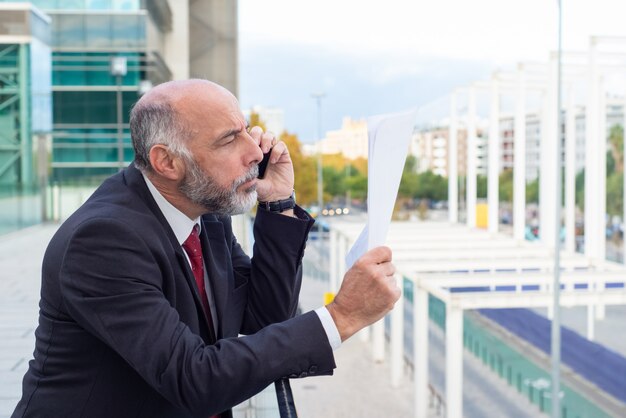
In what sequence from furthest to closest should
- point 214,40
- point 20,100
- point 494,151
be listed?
point 494,151, point 214,40, point 20,100

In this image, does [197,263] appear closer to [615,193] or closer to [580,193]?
[615,193]

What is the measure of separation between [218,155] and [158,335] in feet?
1.02

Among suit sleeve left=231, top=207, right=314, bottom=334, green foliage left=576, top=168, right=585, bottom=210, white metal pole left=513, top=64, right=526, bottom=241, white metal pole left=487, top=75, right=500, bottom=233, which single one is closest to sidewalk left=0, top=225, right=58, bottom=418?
suit sleeve left=231, top=207, right=314, bottom=334

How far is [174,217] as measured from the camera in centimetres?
138

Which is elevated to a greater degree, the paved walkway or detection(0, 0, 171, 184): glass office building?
detection(0, 0, 171, 184): glass office building

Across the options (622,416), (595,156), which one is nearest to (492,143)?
(595,156)

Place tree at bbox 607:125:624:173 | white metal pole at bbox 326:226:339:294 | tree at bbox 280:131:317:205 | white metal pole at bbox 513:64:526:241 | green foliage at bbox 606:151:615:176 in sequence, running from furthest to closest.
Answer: green foliage at bbox 606:151:615:176 < tree at bbox 607:125:624:173 < tree at bbox 280:131:317:205 < white metal pole at bbox 326:226:339:294 < white metal pole at bbox 513:64:526:241

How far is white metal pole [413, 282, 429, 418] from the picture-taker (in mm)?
13773

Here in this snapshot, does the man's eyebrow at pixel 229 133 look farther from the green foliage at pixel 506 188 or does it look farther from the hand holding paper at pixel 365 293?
the green foliage at pixel 506 188

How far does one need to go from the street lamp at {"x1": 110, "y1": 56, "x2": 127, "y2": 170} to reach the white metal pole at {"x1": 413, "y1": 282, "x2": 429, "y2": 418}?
9118 millimetres

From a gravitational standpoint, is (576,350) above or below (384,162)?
below

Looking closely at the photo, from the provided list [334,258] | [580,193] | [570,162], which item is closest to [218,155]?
[334,258]

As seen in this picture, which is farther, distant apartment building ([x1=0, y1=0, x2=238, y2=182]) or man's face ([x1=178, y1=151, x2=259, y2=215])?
distant apartment building ([x1=0, y1=0, x2=238, y2=182])

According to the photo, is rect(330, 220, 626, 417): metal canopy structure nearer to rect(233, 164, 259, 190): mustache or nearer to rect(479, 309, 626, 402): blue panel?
rect(479, 309, 626, 402): blue panel
